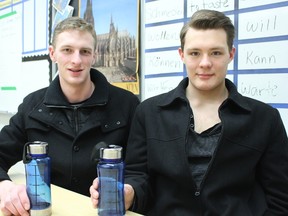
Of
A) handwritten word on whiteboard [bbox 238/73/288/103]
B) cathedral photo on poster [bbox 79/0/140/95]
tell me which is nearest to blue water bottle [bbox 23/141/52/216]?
handwritten word on whiteboard [bbox 238/73/288/103]

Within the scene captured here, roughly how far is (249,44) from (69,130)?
85 cm

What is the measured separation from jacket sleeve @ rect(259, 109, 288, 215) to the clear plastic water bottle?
53 cm

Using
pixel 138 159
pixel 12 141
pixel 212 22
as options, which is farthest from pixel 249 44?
pixel 12 141

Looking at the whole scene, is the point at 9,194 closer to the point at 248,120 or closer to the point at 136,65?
the point at 248,120

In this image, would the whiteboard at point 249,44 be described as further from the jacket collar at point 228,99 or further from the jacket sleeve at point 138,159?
the jacket sleeve at point 138,159

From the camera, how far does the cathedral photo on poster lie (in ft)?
6.56

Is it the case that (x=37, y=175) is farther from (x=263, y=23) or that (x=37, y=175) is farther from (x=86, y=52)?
(x=263, y=23)

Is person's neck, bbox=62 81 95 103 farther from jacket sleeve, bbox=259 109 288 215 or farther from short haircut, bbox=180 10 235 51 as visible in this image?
jacket sleeve, bbox=259 109 288 215

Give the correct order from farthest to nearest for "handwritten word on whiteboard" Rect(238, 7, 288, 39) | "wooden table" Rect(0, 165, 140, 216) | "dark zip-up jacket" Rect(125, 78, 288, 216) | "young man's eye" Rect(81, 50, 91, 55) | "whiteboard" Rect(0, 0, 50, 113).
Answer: "whiteboard" Rect(0, 0, 50, 113), "young man's eye" Rect(81, 50, 91, 55), "handwritten word on whiteboard" Rect(238, 7, 288, 39), "dark zip-up jacket" Rect(125, 78, 288, 216), "wooden table" Rect(0, 165, 140, 216)

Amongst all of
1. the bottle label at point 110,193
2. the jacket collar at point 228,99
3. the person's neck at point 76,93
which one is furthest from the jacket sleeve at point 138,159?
the person's neck at point 76,93

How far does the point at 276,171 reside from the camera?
3.88 feet

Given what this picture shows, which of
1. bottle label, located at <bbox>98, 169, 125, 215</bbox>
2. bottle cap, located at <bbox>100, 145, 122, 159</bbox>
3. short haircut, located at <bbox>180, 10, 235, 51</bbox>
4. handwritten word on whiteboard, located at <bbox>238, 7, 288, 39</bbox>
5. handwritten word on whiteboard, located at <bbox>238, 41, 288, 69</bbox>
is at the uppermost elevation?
handwritten word on whiteboard, located at <bbox>238, 7, 288, 39</bbox>

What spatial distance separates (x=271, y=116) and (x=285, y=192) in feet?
0.85

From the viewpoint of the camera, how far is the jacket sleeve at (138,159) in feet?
3.95
